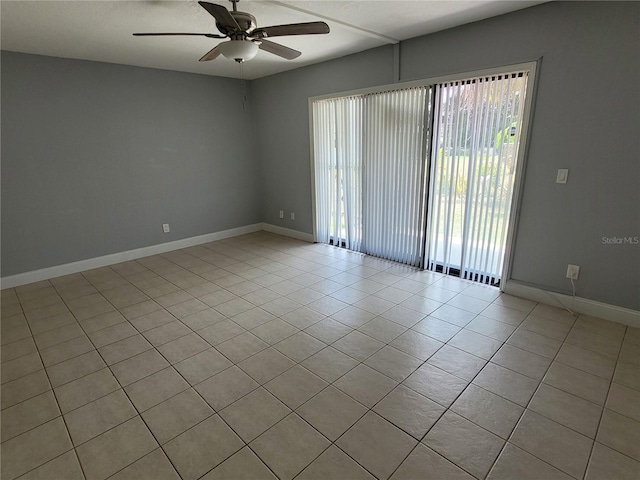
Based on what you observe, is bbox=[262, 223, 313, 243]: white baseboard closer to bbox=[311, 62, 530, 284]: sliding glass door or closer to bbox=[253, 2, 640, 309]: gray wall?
bbox=[311, 62, 530, 284]: sliding glass door

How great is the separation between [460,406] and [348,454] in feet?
2.36

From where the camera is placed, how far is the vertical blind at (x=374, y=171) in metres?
3.64

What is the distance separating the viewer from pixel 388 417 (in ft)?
5.97

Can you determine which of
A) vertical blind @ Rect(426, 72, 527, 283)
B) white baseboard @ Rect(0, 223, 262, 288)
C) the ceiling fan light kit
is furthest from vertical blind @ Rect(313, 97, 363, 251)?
the ceiling fan light kit

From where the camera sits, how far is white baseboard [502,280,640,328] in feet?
8.52

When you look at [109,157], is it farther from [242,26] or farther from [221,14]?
[221,14]

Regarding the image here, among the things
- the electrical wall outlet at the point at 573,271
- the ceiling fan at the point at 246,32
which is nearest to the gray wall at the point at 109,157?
the ceiling fan at the point at 246,32

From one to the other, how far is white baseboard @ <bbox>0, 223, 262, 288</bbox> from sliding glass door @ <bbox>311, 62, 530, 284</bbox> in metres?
1.83

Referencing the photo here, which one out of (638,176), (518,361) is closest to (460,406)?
(518,361)

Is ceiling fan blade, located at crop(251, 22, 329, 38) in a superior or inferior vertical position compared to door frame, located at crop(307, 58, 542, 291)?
superior

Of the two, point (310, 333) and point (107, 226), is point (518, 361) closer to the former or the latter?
point (310, 333)

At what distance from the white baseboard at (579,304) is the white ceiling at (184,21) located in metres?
2.35

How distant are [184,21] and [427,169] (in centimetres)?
261

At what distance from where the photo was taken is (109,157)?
411 cm
